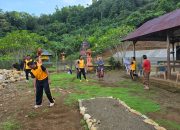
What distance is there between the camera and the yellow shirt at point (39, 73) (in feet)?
31.4

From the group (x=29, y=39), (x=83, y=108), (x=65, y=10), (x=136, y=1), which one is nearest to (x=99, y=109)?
(x=83, y=108)

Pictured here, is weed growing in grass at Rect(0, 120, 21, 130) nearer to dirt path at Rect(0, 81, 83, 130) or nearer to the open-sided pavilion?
dirt path at Rect(0, 81, 83, 130)

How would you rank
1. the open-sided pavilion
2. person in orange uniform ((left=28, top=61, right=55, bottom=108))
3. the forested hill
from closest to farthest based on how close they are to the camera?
person in orange uniform ((left=28, top=61, right=55, bottom=108)) → the open-sided pavilion → the forested hill

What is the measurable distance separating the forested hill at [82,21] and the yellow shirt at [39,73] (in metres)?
35.6

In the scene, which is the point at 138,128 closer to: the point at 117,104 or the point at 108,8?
the point at 117,104

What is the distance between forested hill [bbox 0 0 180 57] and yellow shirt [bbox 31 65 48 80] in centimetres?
3559

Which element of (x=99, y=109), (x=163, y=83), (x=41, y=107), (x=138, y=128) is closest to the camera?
(x=138, y=128)

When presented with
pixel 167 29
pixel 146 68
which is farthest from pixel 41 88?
pixel 167 29

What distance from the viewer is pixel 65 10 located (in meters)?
96.9

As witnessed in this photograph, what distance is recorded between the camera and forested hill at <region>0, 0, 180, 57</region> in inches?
2259

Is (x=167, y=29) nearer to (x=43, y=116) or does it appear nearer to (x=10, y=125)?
(x=43, y=116)

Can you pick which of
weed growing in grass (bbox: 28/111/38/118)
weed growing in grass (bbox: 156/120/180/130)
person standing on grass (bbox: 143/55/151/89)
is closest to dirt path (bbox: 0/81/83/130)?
weed growing in grass (bbox: 28/111/38/118)

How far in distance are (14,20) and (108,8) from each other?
2345 centimetres

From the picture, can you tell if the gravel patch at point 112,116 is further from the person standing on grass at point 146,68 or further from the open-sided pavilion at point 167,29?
the open-sided pavilion at point 167,29
